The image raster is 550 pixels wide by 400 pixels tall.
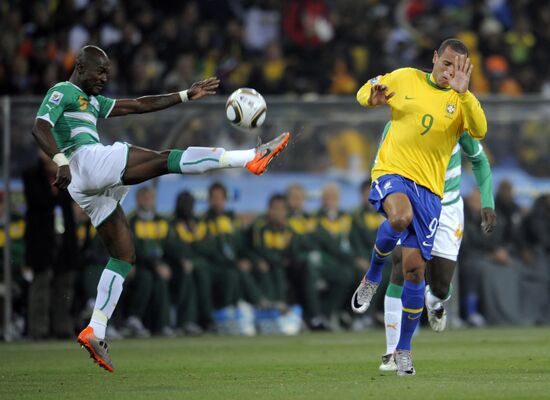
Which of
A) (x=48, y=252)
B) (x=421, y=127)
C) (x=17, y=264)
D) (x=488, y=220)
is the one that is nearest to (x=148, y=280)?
(x=48, y=252)

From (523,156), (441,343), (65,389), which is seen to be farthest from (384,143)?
(523,156)

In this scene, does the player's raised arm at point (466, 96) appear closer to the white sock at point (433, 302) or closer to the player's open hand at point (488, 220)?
the player's open hand at point (488, 220)

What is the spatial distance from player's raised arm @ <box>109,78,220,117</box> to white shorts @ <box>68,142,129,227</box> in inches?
21.7

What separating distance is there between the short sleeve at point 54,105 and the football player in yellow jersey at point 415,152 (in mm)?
2415

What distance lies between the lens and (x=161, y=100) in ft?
33.5

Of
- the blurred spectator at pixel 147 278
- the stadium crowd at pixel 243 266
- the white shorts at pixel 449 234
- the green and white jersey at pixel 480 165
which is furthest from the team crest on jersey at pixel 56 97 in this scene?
the blurred spectator at pixel 147 278

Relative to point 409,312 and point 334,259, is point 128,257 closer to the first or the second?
point 409,312

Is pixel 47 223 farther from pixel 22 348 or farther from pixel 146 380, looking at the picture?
pixel 146 380

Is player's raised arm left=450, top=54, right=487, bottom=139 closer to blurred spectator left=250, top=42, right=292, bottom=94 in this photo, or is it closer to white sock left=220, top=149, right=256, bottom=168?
white sock left=220, top=149, right=256, bottom=168

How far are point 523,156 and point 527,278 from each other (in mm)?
1867

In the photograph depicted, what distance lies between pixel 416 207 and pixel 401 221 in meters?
0.35

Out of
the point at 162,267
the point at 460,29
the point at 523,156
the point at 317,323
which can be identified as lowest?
the point at 317,323

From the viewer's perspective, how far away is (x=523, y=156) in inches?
707

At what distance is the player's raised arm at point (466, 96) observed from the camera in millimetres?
9047
